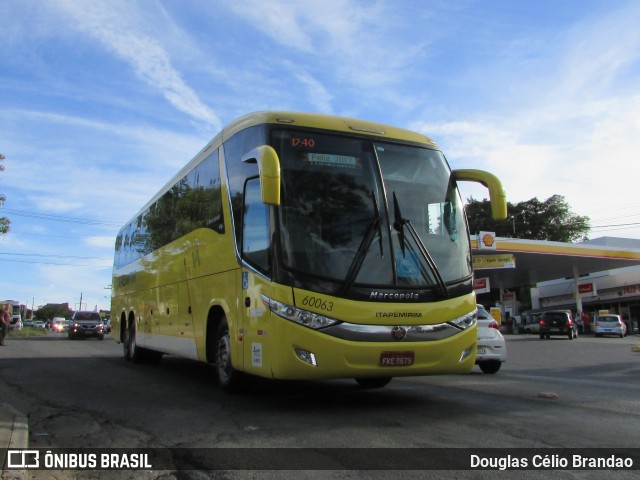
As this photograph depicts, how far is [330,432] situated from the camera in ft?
19.0

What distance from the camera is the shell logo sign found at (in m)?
35.7

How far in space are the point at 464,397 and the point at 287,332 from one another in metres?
3.28

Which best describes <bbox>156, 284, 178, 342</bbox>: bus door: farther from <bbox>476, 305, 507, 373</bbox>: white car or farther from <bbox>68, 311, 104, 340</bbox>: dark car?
<bbox>68, 311, 104, 340</bbox>: dark car

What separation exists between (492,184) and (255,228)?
334 cm

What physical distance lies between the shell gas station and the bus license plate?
2481 cm

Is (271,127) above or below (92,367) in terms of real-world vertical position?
above

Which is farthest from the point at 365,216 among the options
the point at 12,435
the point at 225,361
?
the point at 12,435

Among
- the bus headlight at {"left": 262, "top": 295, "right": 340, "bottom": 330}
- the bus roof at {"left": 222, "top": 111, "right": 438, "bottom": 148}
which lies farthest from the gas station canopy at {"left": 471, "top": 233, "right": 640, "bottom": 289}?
the bus headlight at {"left": 262, "top": 295, "right": 340, "bottom": 330}

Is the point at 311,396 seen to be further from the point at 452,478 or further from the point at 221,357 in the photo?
the point at 452,478

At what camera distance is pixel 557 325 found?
33.2 m

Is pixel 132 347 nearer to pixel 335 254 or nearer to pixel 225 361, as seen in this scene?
pixel 225 361

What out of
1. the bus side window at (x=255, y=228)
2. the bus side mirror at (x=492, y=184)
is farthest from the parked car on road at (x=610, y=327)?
the bus side window at (x=255, y=228)

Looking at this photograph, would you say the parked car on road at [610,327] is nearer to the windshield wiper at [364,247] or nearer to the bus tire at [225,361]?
the bus tire at [225,361]

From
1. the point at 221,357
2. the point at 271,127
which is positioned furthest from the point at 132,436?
the point at 271,127
